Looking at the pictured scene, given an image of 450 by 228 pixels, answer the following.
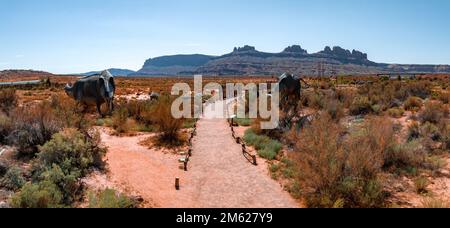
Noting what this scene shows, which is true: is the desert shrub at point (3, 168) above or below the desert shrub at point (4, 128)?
below

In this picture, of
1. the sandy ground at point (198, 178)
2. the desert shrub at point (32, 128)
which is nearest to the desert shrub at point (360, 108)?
the sandy ground at point (198, 178)

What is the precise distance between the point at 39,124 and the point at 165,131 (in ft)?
15.9

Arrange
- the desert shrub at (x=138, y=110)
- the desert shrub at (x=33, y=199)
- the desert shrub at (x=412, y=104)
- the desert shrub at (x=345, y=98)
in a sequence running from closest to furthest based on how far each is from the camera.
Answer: the desert shrub at (x=33, y=199)
the desert shrub at (x=138, y=110)
the desert shrub at (x=412, y=104)
the desert shrub at (x=345, y=98)

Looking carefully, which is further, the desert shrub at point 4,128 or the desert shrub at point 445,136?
the desert shrub at point 445,136

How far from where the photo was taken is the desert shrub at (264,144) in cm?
1179

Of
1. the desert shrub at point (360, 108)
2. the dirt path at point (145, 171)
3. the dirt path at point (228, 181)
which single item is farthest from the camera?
the desert shrub at point (360, 108)

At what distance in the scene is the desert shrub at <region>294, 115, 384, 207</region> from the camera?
749cm

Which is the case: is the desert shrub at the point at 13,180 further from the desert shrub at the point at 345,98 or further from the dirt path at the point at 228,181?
the desert shrub at the point at 345,98

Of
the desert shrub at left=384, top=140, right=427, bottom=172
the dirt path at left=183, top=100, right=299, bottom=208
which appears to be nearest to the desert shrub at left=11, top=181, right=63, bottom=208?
the dirt path at left=183, top=100, right=299, bottom=208

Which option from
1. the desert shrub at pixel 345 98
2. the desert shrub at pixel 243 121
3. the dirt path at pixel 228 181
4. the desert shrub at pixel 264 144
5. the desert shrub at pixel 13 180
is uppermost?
the desert shrub at pixel 345 98

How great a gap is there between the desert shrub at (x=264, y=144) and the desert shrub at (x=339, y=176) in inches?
117

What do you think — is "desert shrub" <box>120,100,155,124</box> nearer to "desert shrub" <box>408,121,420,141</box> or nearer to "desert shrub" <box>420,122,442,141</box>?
"desert shrub" <box>408,121,420,141</box>
